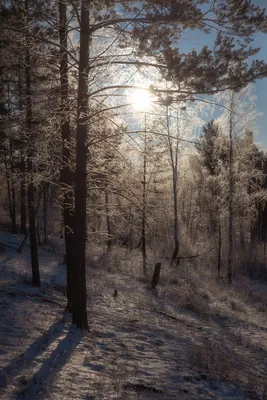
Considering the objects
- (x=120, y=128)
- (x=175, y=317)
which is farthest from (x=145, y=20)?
(x=175, y=317)

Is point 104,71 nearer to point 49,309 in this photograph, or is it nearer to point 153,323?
point 49,309

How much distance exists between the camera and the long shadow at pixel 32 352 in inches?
175

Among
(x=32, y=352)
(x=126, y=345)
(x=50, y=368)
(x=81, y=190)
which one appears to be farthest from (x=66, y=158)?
(x=50, y=368)

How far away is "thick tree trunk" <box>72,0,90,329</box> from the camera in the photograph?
24.2ft

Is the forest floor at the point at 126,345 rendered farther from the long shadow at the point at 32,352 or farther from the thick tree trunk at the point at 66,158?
the thick tree trunk at the point at 66,158

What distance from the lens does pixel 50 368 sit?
515cm

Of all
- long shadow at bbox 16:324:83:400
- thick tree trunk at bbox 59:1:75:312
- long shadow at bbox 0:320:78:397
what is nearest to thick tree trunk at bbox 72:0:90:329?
long shadow at bbox 0:320:78:397

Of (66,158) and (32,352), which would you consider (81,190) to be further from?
(32,352)

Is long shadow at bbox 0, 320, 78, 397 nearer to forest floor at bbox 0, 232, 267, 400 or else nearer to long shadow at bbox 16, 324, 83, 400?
forest floor at bbox 0, 232, 267, 400

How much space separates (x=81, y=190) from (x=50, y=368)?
3.40m

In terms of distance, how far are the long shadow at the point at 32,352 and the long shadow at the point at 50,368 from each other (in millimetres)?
167

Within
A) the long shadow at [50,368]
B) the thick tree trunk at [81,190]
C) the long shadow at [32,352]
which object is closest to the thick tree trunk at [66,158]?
the thick tree trunk at [81,190]

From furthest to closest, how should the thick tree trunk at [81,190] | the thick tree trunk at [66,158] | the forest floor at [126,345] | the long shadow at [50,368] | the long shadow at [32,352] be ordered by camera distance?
the thick tree trunk at [66,158]
the thick tree trunk at [81,190]
the forest floor at [126,345]
the long shadow at [32,352]
the long shadow at [50,368]

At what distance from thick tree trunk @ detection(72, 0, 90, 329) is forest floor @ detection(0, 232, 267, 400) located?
61 cm
